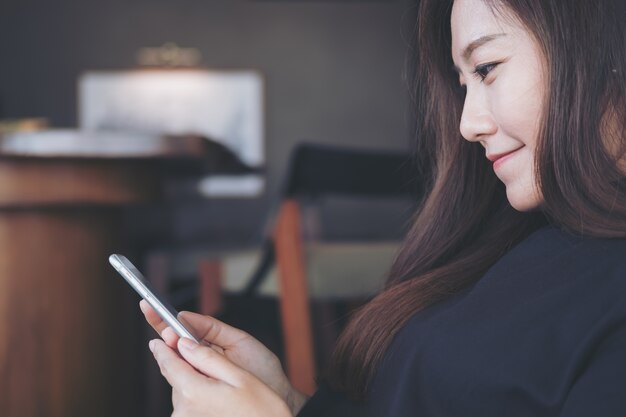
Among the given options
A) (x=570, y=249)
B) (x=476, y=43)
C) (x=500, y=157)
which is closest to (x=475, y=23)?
(x=476, y=43)

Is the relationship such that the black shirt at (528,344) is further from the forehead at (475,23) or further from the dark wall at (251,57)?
the dark wall at (251,57)

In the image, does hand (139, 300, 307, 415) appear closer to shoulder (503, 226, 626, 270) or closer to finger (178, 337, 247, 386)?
finger (178, 337, 247, 386)

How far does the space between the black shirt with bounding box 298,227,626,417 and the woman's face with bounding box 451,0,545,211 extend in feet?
0.25

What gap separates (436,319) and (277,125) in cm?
503

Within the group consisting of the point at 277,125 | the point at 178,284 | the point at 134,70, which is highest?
the point at 134,70

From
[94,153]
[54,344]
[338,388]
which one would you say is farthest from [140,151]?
[338,388]

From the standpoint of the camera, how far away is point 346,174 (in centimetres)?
198

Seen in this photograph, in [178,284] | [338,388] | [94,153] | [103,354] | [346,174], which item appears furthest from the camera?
[178,284]

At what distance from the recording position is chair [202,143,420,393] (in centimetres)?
196

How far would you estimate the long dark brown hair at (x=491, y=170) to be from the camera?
0.74m

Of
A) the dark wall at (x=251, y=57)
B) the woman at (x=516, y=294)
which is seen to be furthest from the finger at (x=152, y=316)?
the dark wall at (x=251, y=57)

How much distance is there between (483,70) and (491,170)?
19 cm

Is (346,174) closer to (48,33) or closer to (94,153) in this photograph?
(94,153)

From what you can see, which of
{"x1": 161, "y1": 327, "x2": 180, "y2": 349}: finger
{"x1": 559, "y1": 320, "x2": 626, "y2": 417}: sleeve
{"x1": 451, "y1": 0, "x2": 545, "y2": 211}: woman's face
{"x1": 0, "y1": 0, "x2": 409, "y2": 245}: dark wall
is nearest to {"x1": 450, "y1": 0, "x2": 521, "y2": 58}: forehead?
{"x1": 451, "y1": 0, "x2": 545, "y2": 211}: woman's face
